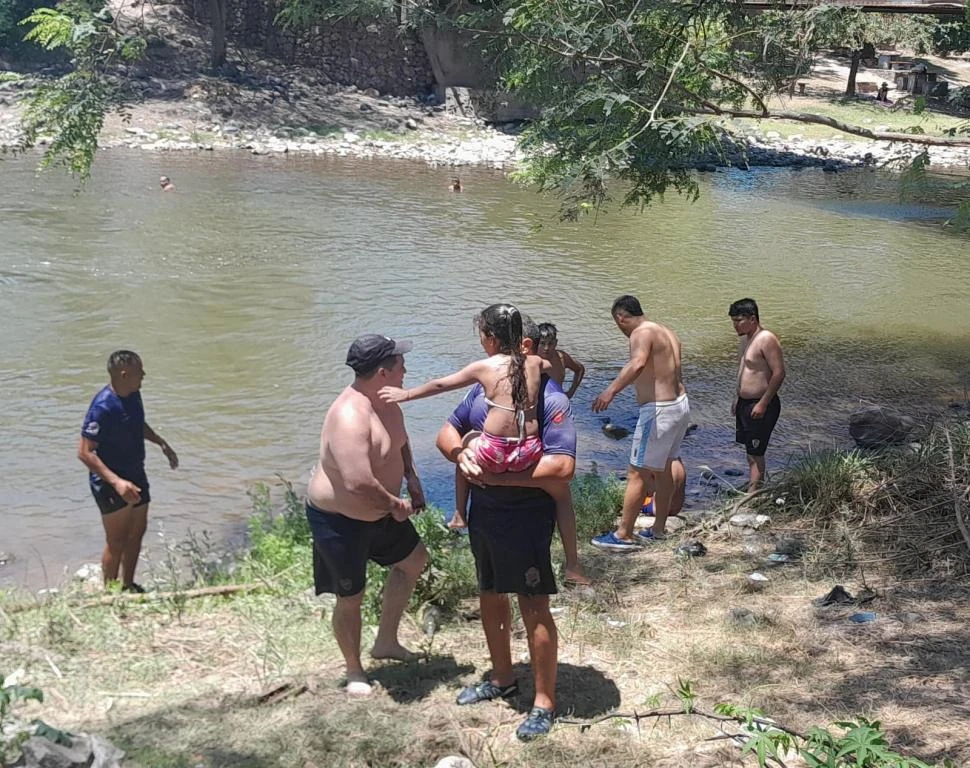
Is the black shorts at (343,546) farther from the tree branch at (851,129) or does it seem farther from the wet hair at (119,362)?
the tree branch at (851,129)

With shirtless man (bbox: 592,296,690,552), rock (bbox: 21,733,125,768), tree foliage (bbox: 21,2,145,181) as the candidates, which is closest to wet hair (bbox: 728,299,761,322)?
shirtless man (bbox: 592,296,690,552)

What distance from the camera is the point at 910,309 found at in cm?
1609

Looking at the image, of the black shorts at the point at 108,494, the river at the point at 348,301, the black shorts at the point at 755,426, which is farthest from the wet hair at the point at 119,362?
the black shorts at the point at 755,426

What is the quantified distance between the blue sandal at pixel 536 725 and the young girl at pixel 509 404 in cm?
56

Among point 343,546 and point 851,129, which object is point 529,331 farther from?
point 851,129

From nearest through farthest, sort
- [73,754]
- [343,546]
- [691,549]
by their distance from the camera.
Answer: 1. [73,754]
2. [343,546]
3. [691,549]

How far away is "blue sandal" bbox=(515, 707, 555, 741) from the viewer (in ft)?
13.8

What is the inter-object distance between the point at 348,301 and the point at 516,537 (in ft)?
36.3

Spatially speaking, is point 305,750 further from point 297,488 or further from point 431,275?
point 431,275

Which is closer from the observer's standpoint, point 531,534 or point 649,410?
point 531,534

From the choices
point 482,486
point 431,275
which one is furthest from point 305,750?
point 431,275

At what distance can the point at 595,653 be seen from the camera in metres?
5.07

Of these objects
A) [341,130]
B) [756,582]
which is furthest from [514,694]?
[341,130]

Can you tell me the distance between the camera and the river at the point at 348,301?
943 cm
